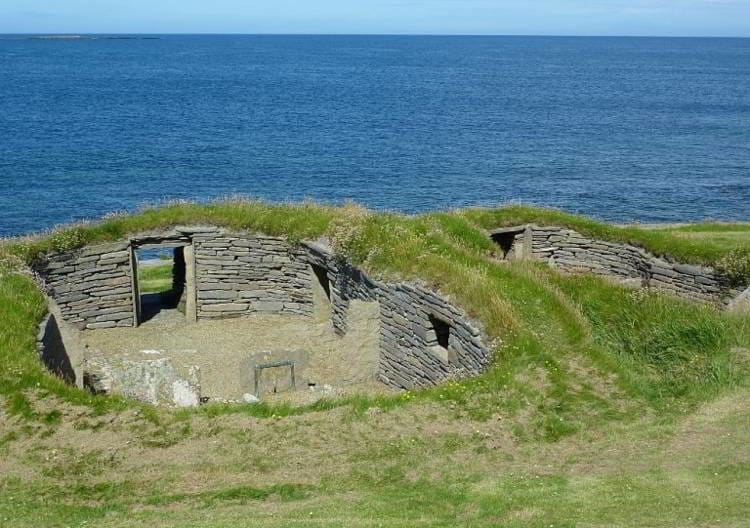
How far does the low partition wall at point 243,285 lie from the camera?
61.9ft

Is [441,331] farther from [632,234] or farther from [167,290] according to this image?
[167,290]

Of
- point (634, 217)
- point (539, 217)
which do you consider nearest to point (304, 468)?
point (539, 217)

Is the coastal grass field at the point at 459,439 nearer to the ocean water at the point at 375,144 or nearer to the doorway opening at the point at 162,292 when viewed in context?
the doorway opening at the point at 162,292

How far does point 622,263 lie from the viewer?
78.7ft

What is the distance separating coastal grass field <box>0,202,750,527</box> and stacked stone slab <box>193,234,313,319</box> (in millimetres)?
4696

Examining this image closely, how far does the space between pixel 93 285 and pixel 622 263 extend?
14660mm

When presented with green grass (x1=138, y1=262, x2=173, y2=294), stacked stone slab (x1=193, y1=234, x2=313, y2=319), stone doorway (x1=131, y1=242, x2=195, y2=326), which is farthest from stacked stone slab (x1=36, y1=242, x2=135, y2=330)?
green grass (x1=138, y1=262, x2=173, y2=294)

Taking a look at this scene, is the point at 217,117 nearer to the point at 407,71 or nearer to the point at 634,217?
the point at 634,217

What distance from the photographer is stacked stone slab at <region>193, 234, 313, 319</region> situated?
883 inches

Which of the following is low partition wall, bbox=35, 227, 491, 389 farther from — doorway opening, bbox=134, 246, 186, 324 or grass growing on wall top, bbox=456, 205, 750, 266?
grass growing on wall top, bbox=456, 205, 750, 266

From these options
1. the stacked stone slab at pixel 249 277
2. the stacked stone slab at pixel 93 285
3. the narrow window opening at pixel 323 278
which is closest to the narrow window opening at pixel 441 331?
the narrow window opening at pixel 323 278

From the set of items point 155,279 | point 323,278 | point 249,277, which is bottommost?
point 155,279

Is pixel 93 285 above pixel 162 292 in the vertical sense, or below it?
above

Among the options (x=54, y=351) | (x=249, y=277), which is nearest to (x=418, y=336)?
(x=249, y=277)
